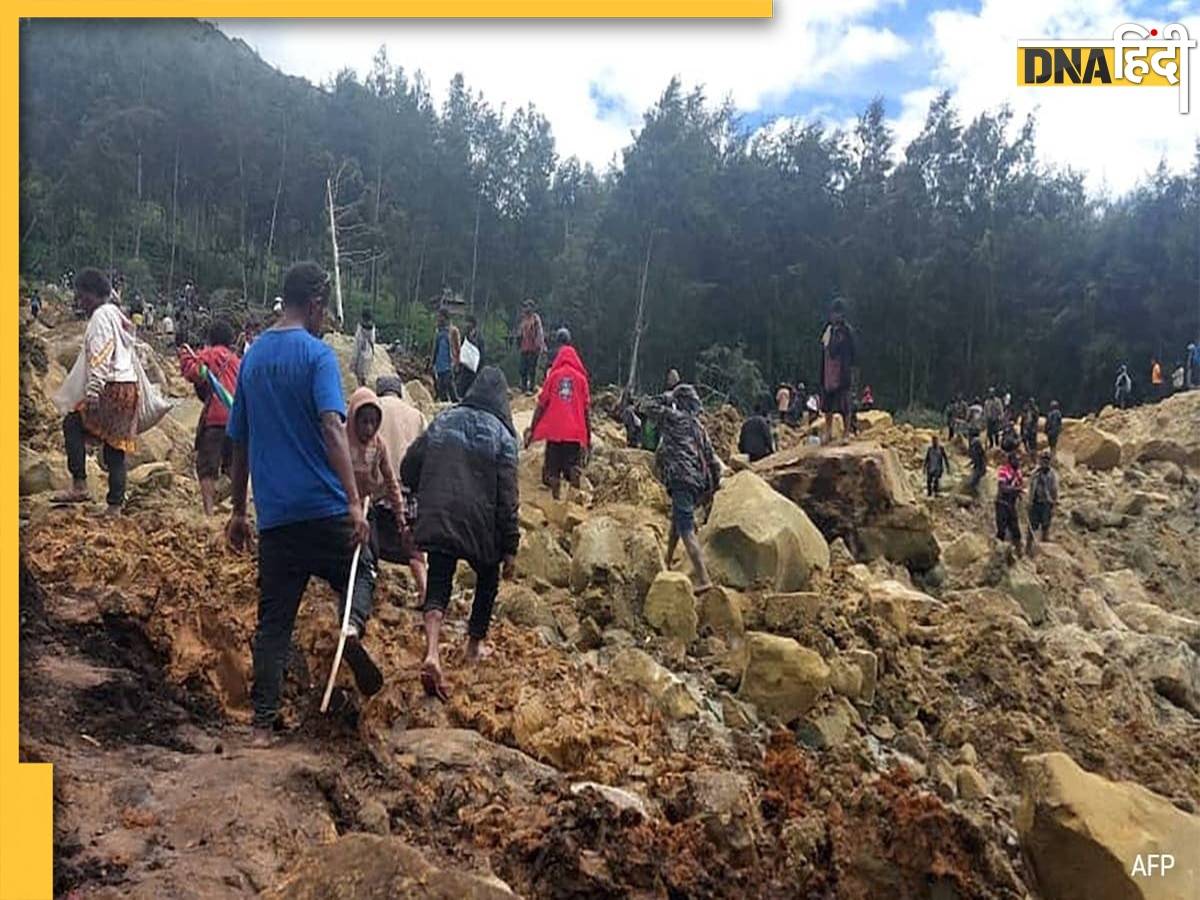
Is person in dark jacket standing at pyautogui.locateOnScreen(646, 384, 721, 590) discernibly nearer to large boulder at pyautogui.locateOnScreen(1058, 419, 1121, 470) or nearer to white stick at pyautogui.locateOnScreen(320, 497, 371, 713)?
→ white stick at pyautogui.locateOnScreen(320, 497, 371, 713)

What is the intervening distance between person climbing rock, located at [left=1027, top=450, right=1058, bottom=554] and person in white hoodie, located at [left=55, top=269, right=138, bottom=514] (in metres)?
10.3

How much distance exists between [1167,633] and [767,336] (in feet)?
57.2

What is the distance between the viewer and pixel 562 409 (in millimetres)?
8008

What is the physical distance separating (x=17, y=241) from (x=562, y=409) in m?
4.96

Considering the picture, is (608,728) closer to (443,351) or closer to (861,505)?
(861,505)

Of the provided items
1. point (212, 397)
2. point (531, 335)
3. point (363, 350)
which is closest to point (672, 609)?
point (212, 397)

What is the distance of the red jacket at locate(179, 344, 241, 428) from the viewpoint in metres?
6.04

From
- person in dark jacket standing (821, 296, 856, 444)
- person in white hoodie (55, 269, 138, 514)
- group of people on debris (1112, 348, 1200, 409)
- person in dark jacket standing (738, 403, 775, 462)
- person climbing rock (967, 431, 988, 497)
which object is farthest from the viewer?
group of people on debris (1112, 348, 1200, 409)

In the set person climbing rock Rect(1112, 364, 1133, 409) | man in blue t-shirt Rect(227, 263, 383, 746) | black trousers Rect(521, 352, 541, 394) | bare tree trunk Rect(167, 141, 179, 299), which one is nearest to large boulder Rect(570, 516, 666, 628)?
man in blue t-shirt Rect(227, 263, 383, 746)

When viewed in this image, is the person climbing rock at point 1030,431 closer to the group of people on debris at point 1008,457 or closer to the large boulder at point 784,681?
the group of people on debris at point 1008,457

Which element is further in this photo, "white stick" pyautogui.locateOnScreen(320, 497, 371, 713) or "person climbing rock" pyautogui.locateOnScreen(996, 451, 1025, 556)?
"person climbing rock" pyautogui.locateOnScreen(996, 451, 1025, 556)

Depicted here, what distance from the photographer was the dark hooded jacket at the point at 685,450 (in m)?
6.78

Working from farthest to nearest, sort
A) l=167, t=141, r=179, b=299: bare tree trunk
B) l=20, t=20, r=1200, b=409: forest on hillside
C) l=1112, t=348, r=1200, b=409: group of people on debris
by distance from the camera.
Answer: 1. l=167, t=141, r=179, b=299: bare tree trunk
2. l=20, t=20, r=1200, b=409: forest on hillside
3. l=1112, t=348, r=1200, b=409: group of people on debris

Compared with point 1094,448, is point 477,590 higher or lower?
lower
